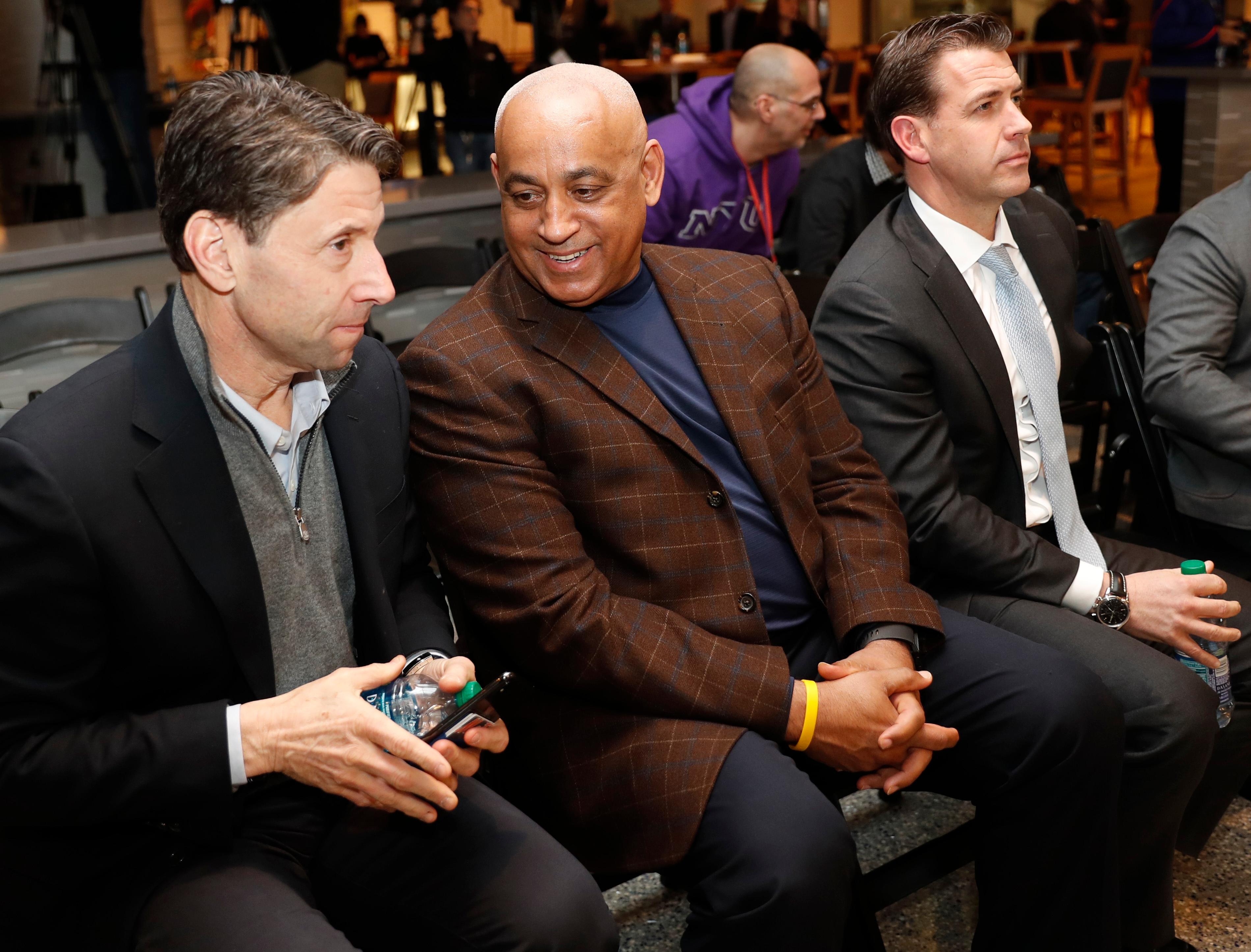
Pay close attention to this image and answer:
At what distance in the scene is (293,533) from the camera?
1522mm

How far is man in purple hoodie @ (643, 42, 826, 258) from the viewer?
163 inches

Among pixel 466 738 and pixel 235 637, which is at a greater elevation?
pixel 235 637

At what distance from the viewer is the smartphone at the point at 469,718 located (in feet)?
4.50

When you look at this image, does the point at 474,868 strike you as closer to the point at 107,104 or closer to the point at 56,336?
the point at 56,336

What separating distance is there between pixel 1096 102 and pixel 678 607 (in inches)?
350

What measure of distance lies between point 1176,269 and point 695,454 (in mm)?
1243

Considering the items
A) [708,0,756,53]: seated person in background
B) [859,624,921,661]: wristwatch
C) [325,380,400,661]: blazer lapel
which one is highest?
[708,0,756,53]: seated person in background

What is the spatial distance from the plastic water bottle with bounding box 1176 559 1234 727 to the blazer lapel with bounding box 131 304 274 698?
1.50m

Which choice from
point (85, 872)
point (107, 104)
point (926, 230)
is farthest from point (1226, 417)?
point (107, 104)

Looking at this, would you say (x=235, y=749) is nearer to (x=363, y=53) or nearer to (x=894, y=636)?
(x=894, y=636)

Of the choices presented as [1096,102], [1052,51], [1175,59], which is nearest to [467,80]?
[1175,59]

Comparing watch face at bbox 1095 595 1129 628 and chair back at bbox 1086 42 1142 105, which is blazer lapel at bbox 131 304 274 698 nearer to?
watch face at bbox 1095 595 1129 628

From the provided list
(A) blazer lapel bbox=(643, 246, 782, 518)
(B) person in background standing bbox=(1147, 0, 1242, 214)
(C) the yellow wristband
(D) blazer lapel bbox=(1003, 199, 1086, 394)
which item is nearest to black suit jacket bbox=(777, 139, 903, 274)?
(D) blazer lapel bbox=(1003, 199, 1086, 394)

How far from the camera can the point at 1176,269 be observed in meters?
2.40
